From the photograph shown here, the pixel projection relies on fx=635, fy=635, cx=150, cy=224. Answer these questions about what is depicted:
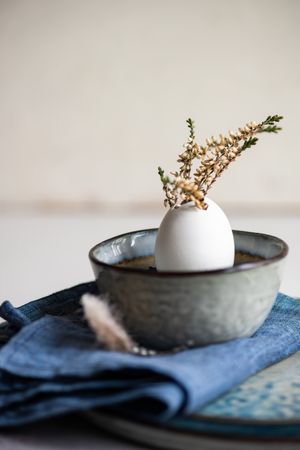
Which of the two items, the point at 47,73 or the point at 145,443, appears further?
the point at 47,73

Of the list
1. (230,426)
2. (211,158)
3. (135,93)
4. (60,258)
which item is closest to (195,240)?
(211,158)

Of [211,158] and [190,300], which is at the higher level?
[211,158]

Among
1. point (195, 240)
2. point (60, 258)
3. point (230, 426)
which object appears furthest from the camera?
point (60, 258)

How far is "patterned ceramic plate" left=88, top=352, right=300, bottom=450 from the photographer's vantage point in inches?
15.2

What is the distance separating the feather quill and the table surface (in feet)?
0.19

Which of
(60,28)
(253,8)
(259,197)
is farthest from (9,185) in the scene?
(253,8)

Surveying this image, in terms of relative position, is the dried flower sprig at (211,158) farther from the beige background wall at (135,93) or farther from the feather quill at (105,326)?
the beige background wall at (135,93)

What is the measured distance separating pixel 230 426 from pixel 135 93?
5.50 feet

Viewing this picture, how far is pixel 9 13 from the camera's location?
2006mm

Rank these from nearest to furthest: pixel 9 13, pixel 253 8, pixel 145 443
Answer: pixel 145 443
pixel 253 8
pixel 9 13

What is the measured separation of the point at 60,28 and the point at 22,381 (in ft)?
5.68

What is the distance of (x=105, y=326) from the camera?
46cm

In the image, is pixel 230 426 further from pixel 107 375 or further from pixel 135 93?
pixel 135 93

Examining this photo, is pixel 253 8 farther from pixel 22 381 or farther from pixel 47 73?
pixel 22 381
